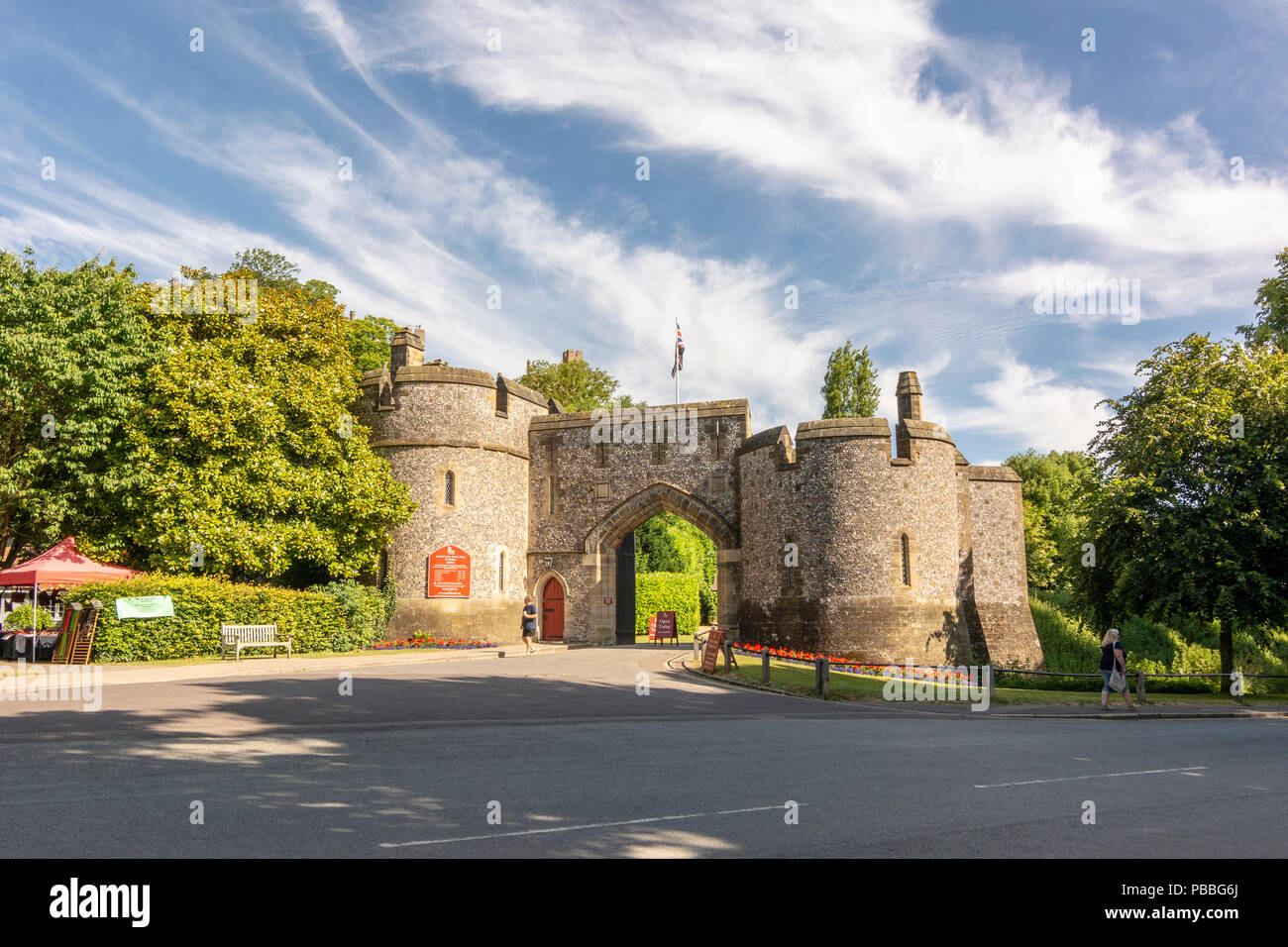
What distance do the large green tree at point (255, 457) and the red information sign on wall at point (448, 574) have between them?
1.78 meters

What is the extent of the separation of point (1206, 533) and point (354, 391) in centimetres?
2490

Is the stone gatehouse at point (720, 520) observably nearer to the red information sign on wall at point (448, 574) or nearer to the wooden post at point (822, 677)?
the red information sign on wall at point (448, 574)

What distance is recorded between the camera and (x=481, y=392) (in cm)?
→ 3052

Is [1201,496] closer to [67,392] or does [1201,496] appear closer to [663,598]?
[663,598]

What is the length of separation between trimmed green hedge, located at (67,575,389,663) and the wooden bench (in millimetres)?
232

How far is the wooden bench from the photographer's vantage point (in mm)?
22422

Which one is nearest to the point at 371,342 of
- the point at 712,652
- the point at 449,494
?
the point at 449,494

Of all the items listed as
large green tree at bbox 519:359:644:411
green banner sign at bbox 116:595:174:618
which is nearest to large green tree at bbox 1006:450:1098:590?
large green tree at bbox 519:359:644:411

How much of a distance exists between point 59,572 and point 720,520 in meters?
18.9

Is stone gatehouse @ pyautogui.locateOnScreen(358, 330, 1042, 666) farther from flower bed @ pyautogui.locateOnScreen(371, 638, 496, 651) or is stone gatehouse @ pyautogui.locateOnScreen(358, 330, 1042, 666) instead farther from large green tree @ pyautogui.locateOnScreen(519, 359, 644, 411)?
large green tree @ pyautogui.locateOnScreen(519, 359, 644, 411)

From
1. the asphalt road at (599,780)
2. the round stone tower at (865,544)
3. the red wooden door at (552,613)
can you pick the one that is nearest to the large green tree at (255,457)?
the red wooden door at (552,613)
